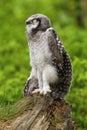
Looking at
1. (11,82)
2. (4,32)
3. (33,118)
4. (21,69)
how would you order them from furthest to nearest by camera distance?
1. (4,32)
2. (21,69)
3. (11,82)
4. (33,118)

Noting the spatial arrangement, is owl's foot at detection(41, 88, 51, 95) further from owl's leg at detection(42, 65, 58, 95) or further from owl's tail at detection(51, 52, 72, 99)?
owl's tail at detection(51, 52, 72, 99)

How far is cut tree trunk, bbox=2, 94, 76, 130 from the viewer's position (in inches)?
315

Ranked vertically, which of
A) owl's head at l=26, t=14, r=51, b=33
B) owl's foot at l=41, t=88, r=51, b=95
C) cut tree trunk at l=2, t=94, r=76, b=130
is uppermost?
owl's head at l=26, t=14, r=51, b=33

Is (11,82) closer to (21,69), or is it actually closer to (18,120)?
(21,69)

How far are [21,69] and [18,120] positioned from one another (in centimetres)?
579

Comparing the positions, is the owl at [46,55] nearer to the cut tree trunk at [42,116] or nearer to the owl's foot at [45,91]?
the owl's foot at [45,91]

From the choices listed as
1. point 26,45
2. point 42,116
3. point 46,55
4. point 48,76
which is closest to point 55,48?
point 46,55

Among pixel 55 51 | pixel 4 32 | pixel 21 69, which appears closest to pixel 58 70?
pixel 55 51

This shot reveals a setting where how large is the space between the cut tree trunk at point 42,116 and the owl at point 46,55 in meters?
0.11

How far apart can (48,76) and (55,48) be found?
330 millimetres

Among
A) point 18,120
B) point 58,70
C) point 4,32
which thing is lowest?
point 18,120

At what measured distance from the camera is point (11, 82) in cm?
1159

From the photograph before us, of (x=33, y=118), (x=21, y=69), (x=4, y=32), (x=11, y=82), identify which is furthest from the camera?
(x=4, y=32)

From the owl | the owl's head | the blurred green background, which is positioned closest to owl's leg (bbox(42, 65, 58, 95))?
the owl
